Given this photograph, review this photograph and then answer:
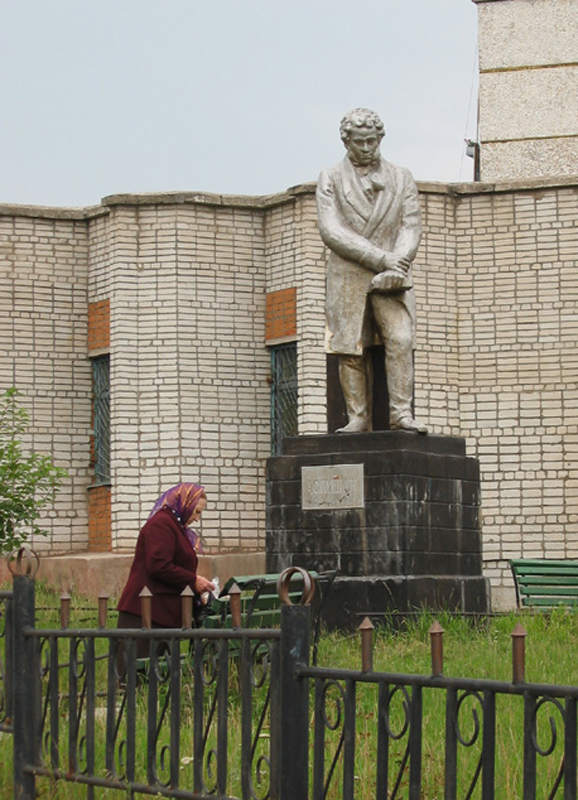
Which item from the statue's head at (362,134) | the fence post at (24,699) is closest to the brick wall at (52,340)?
the statue's head at (362,134)

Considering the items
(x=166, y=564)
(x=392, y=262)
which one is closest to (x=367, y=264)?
(x=392, y=262)

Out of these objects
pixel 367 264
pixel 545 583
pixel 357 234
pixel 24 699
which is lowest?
pixel 24 699

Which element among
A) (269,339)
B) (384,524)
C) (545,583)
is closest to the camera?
(384,524)

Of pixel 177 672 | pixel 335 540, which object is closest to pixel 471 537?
pixel 335 540

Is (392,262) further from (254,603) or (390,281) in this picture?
(254,603)

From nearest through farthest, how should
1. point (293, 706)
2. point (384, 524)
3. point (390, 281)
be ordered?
point (293, 706) → point (384, 524) → point (390, 281)

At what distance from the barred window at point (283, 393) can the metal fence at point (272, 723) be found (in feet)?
32.6

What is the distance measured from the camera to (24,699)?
5.69 m

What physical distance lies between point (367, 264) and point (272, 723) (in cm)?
634

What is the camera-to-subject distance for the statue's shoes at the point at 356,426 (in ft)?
35.5

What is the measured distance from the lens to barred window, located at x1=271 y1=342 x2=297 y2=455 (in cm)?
1750

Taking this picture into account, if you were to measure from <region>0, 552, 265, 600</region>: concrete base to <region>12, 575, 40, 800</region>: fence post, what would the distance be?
414 inches

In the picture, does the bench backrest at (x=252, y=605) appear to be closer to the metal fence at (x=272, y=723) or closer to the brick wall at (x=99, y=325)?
the metal fence at (x=272, y=723)

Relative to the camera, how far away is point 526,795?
382 centimetres
